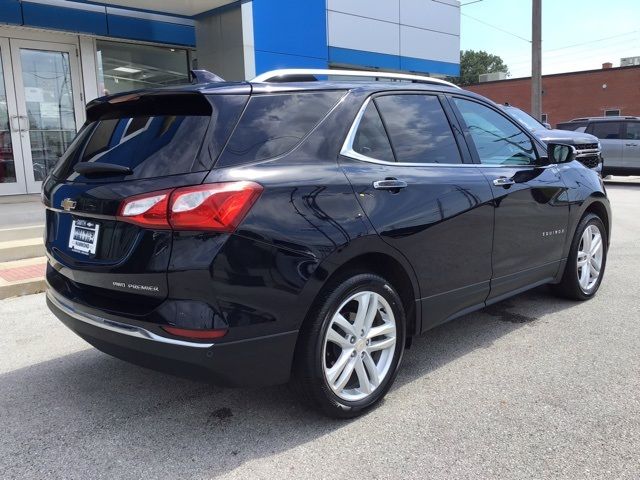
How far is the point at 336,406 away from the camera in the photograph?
2967 millimetres

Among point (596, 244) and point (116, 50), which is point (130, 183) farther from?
point (116, 50)

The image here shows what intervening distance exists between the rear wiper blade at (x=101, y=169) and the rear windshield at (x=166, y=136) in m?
0.02

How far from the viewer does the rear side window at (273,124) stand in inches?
106

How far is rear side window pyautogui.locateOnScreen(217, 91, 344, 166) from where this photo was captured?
2689 mm

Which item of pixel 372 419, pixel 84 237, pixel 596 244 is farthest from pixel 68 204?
pixel 596 244

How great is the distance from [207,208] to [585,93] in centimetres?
3843

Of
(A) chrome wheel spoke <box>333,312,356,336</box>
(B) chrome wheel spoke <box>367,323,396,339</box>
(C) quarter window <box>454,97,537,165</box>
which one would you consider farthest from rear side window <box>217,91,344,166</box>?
(C) quarter window <box>454,97,537,165</box>

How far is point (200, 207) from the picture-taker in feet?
8.23

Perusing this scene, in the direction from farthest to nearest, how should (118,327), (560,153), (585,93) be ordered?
(585,93), (560,153), (118,327)

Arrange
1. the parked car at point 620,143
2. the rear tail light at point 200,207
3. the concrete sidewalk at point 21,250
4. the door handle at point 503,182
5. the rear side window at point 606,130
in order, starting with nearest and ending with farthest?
the rear tail light at point 200,207 → the door handle at point 503,182 → the concrete sidewalk at point 21,250 → the parked car at point 620,143 → the rear side window at point 606,130

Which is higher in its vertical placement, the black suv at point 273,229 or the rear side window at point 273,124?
the rear side window at point 273,124

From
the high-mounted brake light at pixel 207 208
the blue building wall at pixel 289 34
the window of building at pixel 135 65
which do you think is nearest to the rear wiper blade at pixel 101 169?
the high-mounted brake light at pixel 207 208

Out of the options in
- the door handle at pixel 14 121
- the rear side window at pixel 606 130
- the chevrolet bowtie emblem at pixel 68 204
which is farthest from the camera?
the rear side window at pixel 606 130

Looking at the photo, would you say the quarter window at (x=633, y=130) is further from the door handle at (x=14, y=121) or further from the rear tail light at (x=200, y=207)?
the rear tail light at (x=200, y=207)
